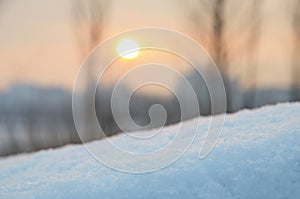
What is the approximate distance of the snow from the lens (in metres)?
4.69

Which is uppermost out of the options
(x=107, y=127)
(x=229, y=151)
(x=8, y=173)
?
(x=229, y=151)

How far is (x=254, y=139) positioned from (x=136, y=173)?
1575 mm

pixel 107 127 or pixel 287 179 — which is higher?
pixel 287 179

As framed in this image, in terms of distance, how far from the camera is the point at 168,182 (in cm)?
487

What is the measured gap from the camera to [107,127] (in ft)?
37.3

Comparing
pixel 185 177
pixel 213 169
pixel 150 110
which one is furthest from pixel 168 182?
pixel 150 110

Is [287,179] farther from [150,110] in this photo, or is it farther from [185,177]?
[150,110]

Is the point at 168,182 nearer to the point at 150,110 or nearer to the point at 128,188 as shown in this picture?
the point at 128,188

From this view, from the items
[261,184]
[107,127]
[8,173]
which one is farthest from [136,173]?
[107,127]

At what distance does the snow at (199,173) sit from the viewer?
4691 millimetres

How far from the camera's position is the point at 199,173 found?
16.2ft

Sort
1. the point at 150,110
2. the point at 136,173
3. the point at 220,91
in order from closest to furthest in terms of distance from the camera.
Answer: the point at 136,173, the point at 150,110, the point at 220,91

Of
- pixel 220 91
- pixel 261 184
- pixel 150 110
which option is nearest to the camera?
pixel 261 184

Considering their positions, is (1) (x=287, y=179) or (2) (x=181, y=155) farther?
(2) (x=181, y=155)
